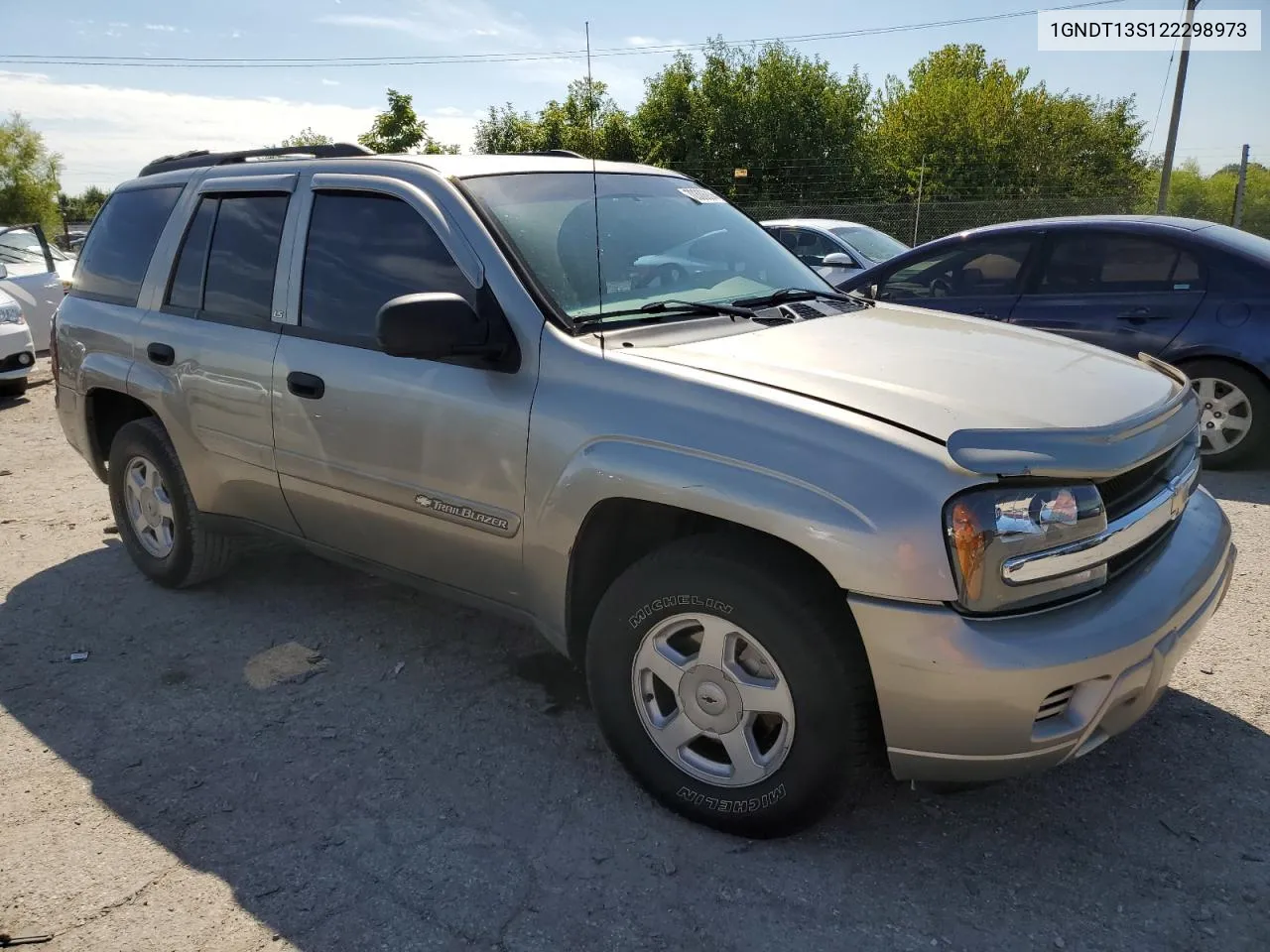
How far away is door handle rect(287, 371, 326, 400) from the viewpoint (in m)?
3.41

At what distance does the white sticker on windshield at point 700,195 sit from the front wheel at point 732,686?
6.05ft

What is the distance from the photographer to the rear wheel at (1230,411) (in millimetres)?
5926

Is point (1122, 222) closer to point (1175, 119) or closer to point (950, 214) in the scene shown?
point (950, 214)

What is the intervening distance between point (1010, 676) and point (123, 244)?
4.24m

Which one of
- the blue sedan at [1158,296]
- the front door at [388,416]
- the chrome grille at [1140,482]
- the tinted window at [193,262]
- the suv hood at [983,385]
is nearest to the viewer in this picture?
the suv hood at [983,385]

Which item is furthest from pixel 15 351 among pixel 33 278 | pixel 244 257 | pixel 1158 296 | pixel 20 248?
pixel 1158 296

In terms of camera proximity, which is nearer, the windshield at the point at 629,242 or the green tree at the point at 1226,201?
the windshield at the point at 629,242

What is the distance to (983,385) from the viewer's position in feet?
8.66

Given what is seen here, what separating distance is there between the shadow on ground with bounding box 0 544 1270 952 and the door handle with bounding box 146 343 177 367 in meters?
1.23

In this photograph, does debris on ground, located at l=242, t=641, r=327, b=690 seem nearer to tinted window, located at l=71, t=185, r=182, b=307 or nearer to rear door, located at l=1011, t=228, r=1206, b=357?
tinted window, located at l=71, t=185, r=182, b=307

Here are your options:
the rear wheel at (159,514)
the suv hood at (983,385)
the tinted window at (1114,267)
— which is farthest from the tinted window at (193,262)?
the tinted window at (1114,267)

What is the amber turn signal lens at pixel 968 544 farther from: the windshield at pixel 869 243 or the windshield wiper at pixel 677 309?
the windshield at pixel 869 243

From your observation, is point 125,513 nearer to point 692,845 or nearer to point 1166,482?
point 692,845

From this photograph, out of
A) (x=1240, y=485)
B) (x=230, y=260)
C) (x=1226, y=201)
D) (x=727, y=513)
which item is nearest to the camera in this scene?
(x=727, y=513)
